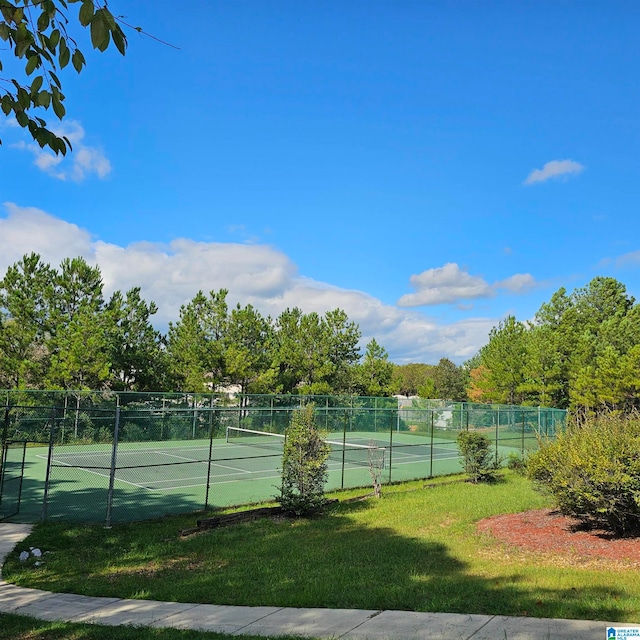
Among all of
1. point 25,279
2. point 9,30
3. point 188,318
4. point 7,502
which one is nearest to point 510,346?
point 188,318

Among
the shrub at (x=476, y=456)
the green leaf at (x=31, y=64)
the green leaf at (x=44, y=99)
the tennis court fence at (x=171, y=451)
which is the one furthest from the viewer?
the shrub at (x=476, y=456)

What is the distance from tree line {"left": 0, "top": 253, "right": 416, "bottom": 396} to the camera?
2812 centimetres

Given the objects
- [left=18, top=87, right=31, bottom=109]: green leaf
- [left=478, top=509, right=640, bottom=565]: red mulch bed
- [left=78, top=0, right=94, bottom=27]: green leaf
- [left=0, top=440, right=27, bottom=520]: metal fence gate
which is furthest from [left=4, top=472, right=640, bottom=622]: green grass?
[left=78, top=0, right=94, bottom=27]: green leaf

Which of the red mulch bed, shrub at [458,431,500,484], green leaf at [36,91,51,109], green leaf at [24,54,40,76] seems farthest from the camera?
shrub at [458,431,500,484]

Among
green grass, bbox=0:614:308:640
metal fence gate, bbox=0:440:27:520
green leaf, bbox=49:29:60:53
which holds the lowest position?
metal fence gate, bbox=0:440:27:520

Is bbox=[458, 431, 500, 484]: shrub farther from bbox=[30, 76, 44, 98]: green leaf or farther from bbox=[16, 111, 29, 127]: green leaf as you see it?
bbox=[30, 76, 44, 98]: green leaf

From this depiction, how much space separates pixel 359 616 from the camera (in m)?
6.24

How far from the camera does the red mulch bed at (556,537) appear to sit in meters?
9.48

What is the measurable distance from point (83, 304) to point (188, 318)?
888 cm

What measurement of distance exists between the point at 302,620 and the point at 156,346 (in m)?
30.5

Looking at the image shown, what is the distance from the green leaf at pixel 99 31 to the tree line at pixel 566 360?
3656cm

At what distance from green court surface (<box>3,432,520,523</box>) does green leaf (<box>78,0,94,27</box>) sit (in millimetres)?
10036

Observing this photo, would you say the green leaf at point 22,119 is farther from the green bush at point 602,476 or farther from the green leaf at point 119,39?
the green bush at point 602,476

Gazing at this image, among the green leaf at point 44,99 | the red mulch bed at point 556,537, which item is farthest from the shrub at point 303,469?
the green leaf at point 44,99
